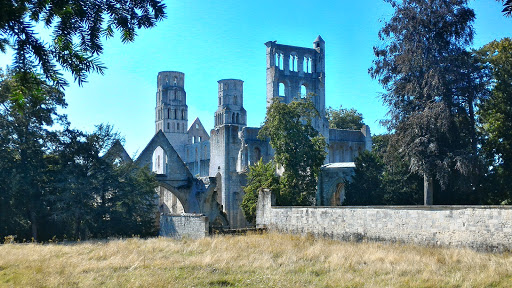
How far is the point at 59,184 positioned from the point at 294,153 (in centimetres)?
1293

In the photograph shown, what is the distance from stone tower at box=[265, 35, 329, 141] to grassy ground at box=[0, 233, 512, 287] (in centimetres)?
4184

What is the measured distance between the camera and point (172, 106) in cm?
9950

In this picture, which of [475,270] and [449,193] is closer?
[475,270]

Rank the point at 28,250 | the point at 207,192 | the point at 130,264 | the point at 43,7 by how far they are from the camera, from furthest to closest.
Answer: the point at 207,192, the point at 28,250, the point at 130,264, the point at 43,7

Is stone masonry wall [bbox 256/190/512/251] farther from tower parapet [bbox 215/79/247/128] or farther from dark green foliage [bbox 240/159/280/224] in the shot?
tower parapet [bbox 215/79/247/128]

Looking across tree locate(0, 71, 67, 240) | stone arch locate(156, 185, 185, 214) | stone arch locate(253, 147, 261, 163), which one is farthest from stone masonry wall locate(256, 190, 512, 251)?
stone arch locate(253, 147, 261, 163)

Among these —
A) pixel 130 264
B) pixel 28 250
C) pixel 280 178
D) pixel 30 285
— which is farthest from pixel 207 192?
pixel 30 285

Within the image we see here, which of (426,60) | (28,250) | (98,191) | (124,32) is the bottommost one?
(28,250)

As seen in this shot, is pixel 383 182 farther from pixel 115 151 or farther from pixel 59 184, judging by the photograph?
pixel 59 184

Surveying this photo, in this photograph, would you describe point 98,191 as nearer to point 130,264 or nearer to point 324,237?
point 324,237

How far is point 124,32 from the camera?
555 centimetres

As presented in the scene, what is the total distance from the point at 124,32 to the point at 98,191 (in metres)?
22.1

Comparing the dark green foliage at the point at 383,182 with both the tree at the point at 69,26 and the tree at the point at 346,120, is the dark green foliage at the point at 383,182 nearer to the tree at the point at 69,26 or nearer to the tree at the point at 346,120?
the tree at the point at 69,26

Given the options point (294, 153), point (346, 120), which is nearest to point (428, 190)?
point (294, 153)
